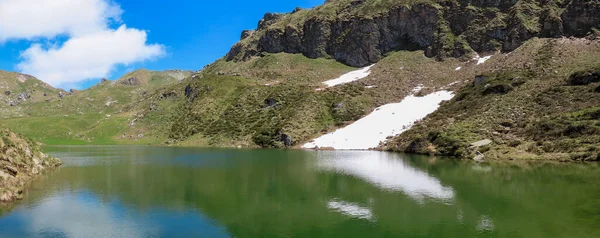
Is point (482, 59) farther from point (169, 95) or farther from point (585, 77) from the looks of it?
point (169, 95)

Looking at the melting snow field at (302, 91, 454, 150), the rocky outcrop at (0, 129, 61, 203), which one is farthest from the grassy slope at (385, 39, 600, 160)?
the rocky outcrop at (0, 129, 61, 203)

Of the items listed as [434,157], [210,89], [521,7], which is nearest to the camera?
[434,157]

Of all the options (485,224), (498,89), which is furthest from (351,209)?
(498,89)

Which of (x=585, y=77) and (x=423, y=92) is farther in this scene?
(x=423, y=92)

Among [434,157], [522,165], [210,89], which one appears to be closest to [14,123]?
[210,89]

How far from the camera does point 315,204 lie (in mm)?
33906

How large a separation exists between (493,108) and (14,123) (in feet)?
638

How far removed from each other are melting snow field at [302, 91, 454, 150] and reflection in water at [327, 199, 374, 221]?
65228 millimetres

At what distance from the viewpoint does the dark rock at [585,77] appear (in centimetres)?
8146

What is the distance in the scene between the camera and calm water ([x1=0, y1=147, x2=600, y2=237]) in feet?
85.1

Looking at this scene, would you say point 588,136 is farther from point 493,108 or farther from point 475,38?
point 475,38

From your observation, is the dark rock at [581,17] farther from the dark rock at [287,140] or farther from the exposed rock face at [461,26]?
the dark rock at [287,140]

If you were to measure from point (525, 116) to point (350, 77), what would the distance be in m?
94.1

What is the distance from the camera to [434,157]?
7512 centimetres
